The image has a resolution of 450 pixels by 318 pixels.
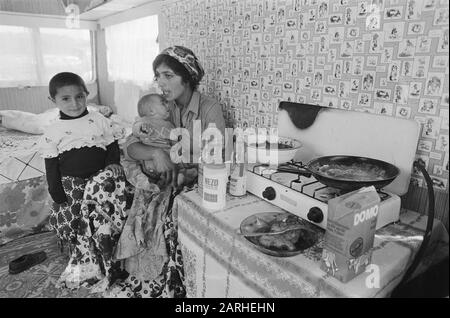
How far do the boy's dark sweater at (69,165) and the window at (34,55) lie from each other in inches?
22.0

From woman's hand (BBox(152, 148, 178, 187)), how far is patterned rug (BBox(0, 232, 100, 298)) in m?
0.68

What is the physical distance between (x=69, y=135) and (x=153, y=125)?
1.38 ft

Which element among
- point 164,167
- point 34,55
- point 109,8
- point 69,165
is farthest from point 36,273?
point 109,8

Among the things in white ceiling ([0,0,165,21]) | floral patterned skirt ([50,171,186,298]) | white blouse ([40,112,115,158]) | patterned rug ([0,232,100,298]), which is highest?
white ceiling ([0,0,165,21])

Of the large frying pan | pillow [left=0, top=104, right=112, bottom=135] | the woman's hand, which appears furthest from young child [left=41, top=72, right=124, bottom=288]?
the large frying pan

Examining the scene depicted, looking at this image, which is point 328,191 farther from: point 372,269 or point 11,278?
point 11,278

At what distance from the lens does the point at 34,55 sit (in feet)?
6.65

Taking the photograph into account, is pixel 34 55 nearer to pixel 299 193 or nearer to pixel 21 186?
pixel 21 186

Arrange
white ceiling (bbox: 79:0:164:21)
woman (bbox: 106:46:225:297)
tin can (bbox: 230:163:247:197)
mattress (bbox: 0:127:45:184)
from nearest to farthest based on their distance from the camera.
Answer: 1. tin can (bbox: 230:163:247:197)
2. woman (bbox: 106:46:225:297)
3. mattress (bbox: 0:127:45:184)
4. white ceiling (bbox: 79:0:164:21)

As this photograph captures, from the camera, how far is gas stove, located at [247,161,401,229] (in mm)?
949

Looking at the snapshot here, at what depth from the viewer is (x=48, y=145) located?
1535 millimetres

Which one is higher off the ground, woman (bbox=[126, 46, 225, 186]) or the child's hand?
woman (bbox=[126, 46, 225, 186])

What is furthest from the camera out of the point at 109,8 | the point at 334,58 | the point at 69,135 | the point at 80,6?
the point at 109,8

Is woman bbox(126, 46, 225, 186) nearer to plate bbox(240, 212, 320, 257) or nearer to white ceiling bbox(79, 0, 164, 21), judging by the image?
plate bbox(240, 212, 320, 257)
